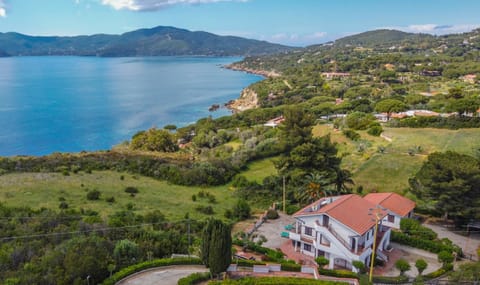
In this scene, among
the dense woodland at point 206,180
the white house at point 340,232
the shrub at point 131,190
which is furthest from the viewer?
the shrub at point 131,190

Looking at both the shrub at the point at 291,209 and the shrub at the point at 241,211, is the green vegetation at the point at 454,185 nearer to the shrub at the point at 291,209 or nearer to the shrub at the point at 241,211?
the shrub at the point at 291,209

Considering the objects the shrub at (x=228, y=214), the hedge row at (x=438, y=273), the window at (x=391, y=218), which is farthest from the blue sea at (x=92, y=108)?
the hedge row at (x=438, y=273)

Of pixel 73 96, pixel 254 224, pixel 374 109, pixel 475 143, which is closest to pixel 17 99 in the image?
pixel 73 96

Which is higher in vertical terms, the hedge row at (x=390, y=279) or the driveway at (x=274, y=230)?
the hedge row at (x=390, y=279)

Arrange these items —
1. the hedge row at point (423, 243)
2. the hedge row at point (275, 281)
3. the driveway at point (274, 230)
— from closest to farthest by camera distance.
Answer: the hedge row at point (275, 281) < the hedge row at point (423, 243) < the driveway at point (274, 230)

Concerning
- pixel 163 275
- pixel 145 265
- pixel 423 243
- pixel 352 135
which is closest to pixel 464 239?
pixel 423 243

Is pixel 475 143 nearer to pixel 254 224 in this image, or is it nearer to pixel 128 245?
pixel 254 224
